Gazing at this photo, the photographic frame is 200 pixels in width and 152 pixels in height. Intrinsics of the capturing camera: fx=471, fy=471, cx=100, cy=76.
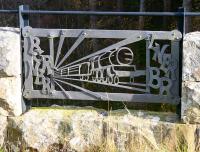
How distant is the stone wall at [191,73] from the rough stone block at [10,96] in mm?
1548

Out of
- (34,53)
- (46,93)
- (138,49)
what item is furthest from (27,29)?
(138,49)

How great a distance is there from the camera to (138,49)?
31.2 feet

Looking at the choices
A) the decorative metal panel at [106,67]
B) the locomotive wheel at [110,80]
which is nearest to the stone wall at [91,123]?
the decorative metal panel at [106,67]

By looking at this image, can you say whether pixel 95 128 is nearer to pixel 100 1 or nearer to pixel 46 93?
pixel 46 93

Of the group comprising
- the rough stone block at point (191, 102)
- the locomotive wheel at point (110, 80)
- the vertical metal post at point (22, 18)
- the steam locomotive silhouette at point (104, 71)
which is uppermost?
the vertical metal post at point (22, 18)

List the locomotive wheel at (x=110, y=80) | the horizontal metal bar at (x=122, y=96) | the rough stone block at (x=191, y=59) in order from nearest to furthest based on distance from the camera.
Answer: the rough stone block at (x=191, y=59)
the horizontal metal bar at (x=122, y=96)
the locomotive wheel at (x=110, y=80)

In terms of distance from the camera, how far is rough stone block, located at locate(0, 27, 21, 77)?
4.32 meters

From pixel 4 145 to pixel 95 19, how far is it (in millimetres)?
8226

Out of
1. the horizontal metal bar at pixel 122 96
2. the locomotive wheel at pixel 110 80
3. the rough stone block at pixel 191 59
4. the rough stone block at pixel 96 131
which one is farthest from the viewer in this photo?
the locomotive wheel at pixel 110 80

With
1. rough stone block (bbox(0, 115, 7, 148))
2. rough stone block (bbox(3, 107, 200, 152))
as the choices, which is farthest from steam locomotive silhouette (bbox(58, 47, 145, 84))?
rough stone block (bbox(0, 115, 7, 148))

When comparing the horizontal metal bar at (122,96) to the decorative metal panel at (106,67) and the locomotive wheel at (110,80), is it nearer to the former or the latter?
the decorative metal panel at (106,67)

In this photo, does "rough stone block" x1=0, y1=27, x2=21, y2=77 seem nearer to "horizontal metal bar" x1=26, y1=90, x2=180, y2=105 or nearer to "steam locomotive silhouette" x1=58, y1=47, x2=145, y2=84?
"horizontal metal bar" x1=26, y1=90, x2=180, y2=105

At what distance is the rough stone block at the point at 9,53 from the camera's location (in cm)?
432

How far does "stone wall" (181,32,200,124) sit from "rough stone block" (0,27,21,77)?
1542mm
